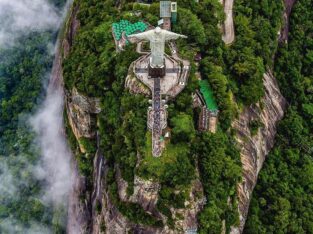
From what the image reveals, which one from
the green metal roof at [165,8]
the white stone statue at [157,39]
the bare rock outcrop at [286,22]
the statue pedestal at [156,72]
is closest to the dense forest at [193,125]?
the bare rock outcrop at [286,22]

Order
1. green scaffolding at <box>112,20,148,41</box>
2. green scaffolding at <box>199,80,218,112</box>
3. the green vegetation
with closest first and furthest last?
green scaffolding at <box>199,80,218,112</box> → green scaffolding at <box>112,20,148,41</box> → the green vegetation

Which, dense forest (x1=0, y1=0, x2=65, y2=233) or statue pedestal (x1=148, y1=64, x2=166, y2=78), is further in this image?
dense forest (x1=0, y1=0, x2=65, y2=233)

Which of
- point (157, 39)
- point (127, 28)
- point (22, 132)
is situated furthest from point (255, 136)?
point (22, 132)

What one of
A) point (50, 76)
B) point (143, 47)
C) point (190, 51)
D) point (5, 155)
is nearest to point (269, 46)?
point (190, 51)

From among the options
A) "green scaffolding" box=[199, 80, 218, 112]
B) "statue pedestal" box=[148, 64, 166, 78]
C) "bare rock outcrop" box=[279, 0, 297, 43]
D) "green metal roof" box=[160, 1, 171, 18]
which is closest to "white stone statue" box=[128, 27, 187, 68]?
"statue pedestal" box=[148, 64, 166, 78]

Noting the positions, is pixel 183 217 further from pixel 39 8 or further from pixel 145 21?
pixel 39 8

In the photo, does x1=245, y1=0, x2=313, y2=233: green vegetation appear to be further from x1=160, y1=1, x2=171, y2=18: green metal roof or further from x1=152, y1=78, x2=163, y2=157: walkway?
x1=160, y1=1, x2=171, y2=18: green metal roof

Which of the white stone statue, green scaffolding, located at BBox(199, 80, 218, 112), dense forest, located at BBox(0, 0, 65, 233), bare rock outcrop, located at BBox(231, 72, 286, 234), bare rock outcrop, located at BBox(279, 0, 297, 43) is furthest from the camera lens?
bare rock outcrop, located at BBox(279, 0, 297, 43)
